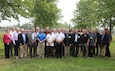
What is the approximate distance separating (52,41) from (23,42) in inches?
73.8

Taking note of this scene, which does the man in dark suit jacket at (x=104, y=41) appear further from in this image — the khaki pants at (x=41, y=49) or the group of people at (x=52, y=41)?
the khaki pants at (x=41, y=49)

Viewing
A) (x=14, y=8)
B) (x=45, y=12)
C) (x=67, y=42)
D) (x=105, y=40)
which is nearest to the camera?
(x=67, y=42)

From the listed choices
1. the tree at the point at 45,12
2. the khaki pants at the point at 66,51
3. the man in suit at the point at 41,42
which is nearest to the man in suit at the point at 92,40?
the khaki pants at the point at 66,51

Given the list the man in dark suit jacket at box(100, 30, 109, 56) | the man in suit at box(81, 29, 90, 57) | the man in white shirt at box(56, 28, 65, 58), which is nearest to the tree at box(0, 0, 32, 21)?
the man in white shirt at box(56, 28, 65, 58)

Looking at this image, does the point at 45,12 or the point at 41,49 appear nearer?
the point at 41,49

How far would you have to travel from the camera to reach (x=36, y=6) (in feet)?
129

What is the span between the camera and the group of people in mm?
14672

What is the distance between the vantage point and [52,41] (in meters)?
14.8

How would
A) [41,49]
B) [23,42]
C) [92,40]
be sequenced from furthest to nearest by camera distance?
[92,40], [41,49], [23,42]

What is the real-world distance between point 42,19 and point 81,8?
10340mm

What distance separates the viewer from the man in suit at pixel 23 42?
14.5m

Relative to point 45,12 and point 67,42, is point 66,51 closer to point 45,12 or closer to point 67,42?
point 67,42

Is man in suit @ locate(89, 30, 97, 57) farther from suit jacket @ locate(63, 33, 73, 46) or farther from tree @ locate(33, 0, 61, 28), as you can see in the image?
tree @ locate(33, 0, 61, 28)

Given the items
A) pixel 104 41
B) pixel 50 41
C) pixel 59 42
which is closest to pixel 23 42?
pixel 50 41
